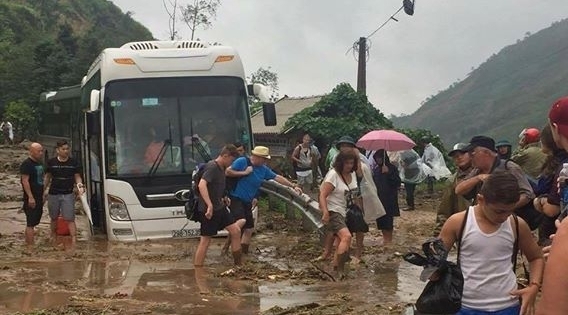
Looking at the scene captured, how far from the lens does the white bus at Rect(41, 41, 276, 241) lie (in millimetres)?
12250

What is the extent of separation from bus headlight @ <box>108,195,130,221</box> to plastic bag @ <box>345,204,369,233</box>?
3.86 metres

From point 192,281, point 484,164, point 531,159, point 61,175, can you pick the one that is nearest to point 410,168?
point 61,175

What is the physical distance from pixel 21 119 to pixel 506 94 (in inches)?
3274

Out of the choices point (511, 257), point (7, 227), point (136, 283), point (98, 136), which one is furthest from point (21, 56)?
→ point (511, 257)

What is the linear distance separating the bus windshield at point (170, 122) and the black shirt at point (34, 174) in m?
1.38

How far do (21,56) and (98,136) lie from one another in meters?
43.6

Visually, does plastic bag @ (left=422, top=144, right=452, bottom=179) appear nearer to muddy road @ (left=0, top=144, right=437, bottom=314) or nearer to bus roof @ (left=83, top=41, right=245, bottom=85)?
muddy road @ (left=0, top=144, right=437, bottom=314)

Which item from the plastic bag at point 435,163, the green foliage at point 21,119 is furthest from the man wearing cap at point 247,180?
the green foliage at point 21,119

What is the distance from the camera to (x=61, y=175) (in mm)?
12898

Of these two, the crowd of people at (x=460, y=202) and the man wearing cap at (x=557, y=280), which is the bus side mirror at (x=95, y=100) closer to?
the crowd of people at (x=460, y=202)

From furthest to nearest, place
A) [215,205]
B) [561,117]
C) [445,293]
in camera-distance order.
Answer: [215,205] < [445,293] < [561,117]

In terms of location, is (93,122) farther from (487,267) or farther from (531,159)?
(487,267)

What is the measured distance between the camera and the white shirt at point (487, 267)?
4531mm

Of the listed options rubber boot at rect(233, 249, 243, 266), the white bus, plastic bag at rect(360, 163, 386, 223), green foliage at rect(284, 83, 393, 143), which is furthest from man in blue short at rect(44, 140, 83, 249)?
green foliage at rect(284, 83, 393, 143)
